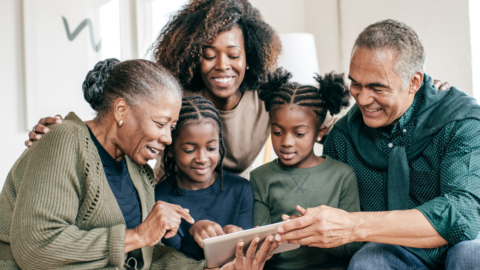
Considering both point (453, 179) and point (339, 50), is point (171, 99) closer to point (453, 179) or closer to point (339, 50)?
point (453, 179)

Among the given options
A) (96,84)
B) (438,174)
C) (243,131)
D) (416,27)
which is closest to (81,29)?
(243,131)

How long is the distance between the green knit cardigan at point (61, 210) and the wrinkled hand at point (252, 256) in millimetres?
447

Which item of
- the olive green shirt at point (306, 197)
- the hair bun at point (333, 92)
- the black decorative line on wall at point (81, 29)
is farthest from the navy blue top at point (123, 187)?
the black decorative line on wall at point (81, 29)

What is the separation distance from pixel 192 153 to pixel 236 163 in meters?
0.54

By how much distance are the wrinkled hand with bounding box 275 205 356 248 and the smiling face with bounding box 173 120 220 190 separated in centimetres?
53

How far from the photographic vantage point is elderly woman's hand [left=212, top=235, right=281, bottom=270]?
5.07 feet

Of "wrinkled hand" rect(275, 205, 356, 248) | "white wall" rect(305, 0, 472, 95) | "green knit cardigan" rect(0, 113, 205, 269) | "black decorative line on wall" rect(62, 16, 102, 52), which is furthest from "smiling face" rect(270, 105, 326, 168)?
"white wall" rect(305, 0, 472, 95)

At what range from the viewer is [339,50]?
4422mm

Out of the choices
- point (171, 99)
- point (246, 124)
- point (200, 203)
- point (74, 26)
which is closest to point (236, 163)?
point (246, 124)

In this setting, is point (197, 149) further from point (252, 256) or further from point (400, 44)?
point (400, 44)

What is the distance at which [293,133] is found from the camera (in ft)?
6.46

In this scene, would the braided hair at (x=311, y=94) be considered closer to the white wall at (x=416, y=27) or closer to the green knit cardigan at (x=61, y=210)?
the green knit cardigan at (x=61, y=210)

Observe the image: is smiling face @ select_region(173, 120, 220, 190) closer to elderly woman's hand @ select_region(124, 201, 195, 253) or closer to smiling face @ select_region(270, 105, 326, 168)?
smiling face @ select_region(270, 105, 326, 168)

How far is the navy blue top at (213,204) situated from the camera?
191 cm
